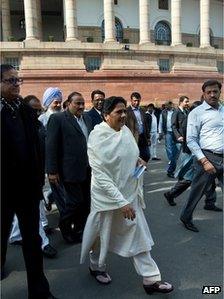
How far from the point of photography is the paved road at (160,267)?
13.5ft

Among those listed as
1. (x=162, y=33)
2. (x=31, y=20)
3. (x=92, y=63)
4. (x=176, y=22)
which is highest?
(x=176, y=22)

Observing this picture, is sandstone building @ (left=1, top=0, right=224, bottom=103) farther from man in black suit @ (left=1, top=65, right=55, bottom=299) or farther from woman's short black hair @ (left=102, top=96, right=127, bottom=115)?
man in black suit @ (left=1, top=65, right=55, bottom=299)

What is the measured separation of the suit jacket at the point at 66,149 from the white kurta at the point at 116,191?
4.35 feet

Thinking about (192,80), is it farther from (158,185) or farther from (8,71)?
(8,71)

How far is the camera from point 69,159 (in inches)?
213

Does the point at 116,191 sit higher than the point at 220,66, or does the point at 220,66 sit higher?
the point at 220,66

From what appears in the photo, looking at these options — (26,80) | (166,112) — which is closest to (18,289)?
(166,112)

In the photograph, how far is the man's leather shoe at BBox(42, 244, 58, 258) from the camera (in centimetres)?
507

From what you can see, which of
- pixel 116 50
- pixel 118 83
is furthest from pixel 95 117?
pixel 116 50

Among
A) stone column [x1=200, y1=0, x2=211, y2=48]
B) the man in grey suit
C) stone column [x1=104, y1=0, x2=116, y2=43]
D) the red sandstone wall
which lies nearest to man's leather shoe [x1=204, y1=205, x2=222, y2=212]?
the man in grey suit

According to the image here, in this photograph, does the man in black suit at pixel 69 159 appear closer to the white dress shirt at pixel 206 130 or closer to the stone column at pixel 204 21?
the white dress shirt at pixel 206 130

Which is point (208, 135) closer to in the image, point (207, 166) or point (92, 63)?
point (207, 166)

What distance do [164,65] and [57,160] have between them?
29.6m

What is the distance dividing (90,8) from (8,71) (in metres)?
34.2
